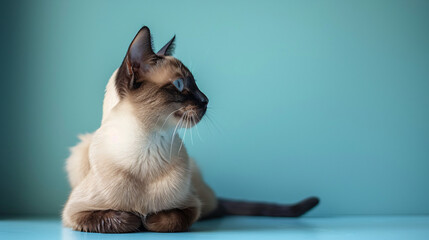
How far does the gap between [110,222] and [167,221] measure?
179 mm

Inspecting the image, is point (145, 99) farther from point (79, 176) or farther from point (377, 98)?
point (377, 98)

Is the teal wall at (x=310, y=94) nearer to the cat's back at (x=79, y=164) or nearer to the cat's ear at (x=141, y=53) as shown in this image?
the cat's back at (x=79, y=164)

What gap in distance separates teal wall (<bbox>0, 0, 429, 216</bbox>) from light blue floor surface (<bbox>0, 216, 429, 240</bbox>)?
16.7 inches

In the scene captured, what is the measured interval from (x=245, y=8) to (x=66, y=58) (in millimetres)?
940

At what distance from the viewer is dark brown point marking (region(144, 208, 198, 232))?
1.60 meters

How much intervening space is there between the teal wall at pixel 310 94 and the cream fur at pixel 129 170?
2.94 feet

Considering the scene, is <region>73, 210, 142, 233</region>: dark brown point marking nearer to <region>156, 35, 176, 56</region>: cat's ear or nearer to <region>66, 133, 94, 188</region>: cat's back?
<region>66, 133, 94, 188</region>: cat's back

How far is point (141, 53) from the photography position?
1528 mm

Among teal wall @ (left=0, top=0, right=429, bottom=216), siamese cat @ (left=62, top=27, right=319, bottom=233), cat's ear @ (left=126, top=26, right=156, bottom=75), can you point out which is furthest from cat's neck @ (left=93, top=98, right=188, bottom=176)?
teal wall @ (left=0, top=0, right=429, bottom=216)

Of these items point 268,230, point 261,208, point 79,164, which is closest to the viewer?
point 268,230

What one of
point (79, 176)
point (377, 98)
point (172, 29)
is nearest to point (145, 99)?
point (79, 176)

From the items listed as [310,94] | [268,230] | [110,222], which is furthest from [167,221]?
[310,94]

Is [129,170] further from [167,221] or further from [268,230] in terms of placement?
[268,230]

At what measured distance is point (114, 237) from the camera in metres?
1.46
